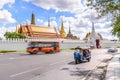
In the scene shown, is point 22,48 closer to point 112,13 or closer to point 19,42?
point 19,42

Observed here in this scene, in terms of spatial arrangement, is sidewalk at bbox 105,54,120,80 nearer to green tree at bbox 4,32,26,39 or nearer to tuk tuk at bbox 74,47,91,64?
tuk tuk at bbox 74,47,91,64

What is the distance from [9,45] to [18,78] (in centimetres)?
4975

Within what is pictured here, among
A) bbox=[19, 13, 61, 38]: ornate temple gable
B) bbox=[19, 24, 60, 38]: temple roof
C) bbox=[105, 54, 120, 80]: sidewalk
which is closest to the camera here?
bbox=[105, 54, 120, 80]: sidewalk

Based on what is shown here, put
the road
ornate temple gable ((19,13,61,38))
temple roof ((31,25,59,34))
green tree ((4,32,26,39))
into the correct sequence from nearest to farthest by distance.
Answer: the road
green tree ((4,32,26,39))
ornate temple gable ((19,13,61,38))
temple roof ((31,25,59,34))

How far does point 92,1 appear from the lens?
19031 millimetres

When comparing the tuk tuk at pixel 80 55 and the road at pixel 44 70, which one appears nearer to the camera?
the road at pixel 44 70

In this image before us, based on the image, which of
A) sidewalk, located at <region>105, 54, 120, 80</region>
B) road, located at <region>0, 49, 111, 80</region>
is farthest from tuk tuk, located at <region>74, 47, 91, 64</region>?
sidewalk, located at <region>105, 54, 120, 80</region>

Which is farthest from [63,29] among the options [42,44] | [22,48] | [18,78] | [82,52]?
[18,78]

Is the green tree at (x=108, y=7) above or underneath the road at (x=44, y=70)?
above

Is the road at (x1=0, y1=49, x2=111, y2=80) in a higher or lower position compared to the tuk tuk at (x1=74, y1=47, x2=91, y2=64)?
lower

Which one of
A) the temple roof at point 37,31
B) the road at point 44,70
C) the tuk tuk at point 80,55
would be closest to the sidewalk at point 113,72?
the road at point 44,70

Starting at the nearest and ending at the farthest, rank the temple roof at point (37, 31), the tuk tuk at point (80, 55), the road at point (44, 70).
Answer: the road at point (44, 70) < the tuk tuk at point (80, 55) < the temple roof at point (37, 31)

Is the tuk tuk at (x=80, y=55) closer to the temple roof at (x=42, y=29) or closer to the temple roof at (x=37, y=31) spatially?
the temple roof at (x=37, y=31)

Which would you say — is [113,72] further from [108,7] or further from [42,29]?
[42,29]
